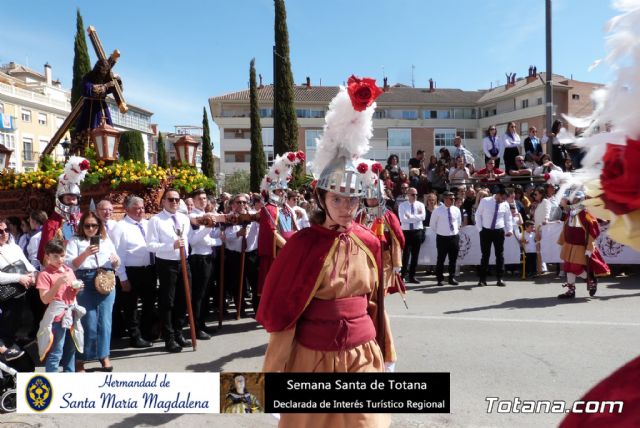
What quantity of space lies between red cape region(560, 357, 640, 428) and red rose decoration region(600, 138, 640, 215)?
0.40 metres

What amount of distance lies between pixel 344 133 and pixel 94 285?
3578 millimetres

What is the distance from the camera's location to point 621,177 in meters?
1.12

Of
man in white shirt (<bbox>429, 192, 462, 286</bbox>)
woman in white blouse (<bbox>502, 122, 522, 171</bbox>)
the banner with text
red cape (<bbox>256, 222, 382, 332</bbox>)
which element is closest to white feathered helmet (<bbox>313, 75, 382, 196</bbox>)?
red cape (<bbox>256, 222, 382, 332</bbox>)

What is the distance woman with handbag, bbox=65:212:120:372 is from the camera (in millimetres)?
5191

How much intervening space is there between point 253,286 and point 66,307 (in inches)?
139

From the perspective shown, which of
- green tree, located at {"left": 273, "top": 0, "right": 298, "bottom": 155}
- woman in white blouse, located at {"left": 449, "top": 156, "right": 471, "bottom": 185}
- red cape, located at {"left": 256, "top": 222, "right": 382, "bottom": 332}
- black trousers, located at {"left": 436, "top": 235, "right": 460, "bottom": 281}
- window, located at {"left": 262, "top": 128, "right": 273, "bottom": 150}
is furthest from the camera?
window, located at {"left": 262, "top": 128, "right": 273, "bottom": 150}

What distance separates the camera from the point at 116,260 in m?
5.46

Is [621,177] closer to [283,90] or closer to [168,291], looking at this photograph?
[168,291]

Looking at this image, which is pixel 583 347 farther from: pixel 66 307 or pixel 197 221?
pixel 66 307

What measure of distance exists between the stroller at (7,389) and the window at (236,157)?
171ft

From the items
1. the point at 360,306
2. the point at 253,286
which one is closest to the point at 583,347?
the point at 360,306

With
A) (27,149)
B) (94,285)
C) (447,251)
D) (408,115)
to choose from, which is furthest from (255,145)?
(27,149)

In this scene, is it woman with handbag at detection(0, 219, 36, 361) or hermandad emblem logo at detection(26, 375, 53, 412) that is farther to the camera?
woman with handbag at detection(0, 219, 36, 361)

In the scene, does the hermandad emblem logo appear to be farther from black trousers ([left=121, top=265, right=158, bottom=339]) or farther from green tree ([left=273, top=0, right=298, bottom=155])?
green tree ([left=273, top=0, right=298, bottom=155])
